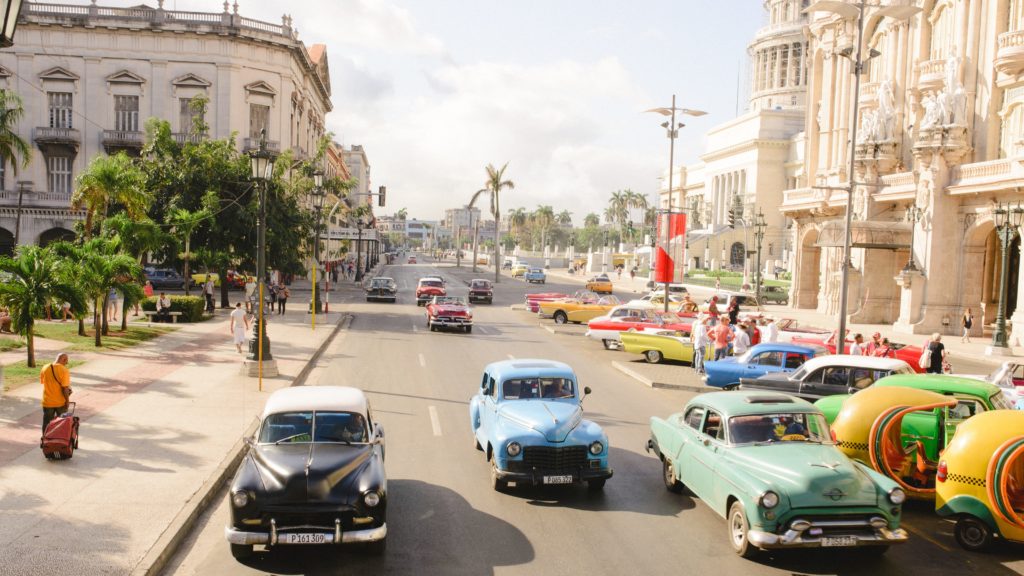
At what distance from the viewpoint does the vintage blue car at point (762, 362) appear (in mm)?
18984

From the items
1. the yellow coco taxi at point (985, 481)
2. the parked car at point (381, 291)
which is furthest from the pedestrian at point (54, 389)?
the parked car at point (381, 291)

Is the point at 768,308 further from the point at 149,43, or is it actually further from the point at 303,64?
the point at 149,43

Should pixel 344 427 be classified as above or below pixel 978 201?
below

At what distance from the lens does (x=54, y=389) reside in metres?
12.3

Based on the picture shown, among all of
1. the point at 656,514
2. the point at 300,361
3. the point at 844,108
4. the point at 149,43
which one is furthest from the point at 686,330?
the point at 149,43

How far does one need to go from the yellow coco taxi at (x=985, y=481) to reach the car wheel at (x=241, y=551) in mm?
7998

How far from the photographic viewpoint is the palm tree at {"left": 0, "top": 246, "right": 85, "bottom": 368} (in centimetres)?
1814

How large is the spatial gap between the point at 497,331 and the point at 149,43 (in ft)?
130

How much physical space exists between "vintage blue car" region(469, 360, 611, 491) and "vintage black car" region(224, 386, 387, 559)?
2.17 metres

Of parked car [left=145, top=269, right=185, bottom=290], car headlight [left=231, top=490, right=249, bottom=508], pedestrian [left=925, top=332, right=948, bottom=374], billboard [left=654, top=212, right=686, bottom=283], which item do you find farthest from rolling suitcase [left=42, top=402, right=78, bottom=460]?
parked car [left=145, top=269, right=185, bottom=290]

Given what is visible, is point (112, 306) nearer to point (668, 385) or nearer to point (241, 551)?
point (668, 385)

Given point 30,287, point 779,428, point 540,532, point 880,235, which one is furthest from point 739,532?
point 880,235

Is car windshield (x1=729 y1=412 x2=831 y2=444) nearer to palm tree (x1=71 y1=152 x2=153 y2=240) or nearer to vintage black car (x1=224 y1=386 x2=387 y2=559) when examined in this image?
vintage black car (x1=224 y1=386 x2=387 y2=559)

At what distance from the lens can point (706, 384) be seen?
2012 centimetres
